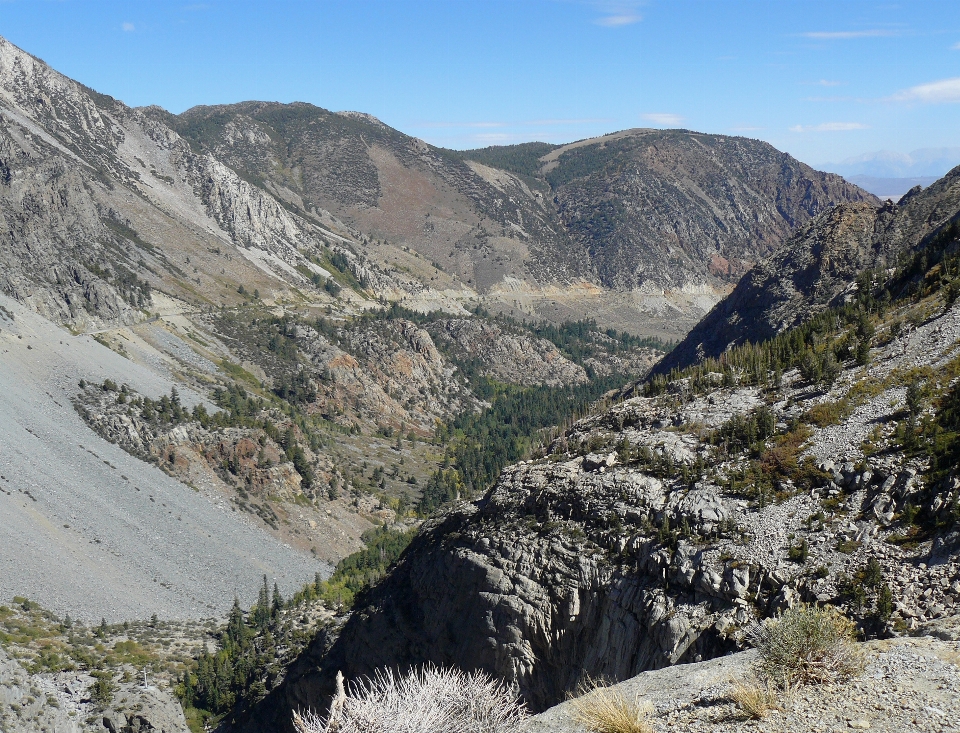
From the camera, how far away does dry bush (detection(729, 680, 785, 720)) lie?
727 inches

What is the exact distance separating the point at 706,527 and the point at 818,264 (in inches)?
2599

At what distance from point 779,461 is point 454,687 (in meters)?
18.8

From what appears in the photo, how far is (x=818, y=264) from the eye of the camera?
9044 centimetres

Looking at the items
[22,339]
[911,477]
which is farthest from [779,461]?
[22,339]

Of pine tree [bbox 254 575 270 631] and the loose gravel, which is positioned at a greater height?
the loose gravel

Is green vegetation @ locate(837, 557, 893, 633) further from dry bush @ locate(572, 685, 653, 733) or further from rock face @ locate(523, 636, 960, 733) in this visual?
dry bush @ locate(572, 685, 653, 733)

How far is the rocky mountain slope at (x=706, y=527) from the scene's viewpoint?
92.6 feet

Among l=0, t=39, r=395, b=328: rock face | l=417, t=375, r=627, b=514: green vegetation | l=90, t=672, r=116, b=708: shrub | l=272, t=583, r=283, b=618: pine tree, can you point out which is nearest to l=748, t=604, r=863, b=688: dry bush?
l=90, t=672, r=116, b=708: shrub

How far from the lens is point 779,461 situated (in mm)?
34469

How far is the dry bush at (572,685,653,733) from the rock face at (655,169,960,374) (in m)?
67.0

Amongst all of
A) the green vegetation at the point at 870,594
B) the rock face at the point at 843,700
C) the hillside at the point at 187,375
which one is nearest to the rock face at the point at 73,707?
the hillside at the point at 187,375

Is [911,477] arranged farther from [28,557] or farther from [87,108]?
[87,108]

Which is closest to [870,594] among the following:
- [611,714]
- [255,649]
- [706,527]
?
[706,527]

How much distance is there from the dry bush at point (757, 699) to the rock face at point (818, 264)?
66.2 metres
